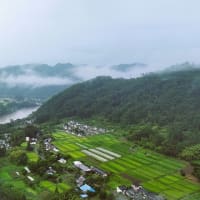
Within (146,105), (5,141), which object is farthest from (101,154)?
(146,105)

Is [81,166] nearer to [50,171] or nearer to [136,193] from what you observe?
[50,171]

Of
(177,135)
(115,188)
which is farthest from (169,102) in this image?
(115,188)

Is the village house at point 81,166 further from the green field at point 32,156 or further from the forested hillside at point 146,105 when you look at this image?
the forested hillside at point 146,105

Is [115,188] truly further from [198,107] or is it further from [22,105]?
[22,105]

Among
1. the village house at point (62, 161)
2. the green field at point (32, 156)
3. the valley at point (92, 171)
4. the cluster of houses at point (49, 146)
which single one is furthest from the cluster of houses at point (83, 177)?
the cluster of houses at point (49, 146)

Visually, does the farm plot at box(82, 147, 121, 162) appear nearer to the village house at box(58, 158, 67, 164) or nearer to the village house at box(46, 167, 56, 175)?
the village house at box(58, 158, 67, 164)

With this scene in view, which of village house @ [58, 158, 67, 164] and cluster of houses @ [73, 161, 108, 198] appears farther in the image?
village house @ [58, 158, 67, 164]

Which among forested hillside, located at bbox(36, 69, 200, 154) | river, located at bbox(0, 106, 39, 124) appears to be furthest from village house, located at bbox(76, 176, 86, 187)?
river, located at bbox(0, 106, 39, 124)
